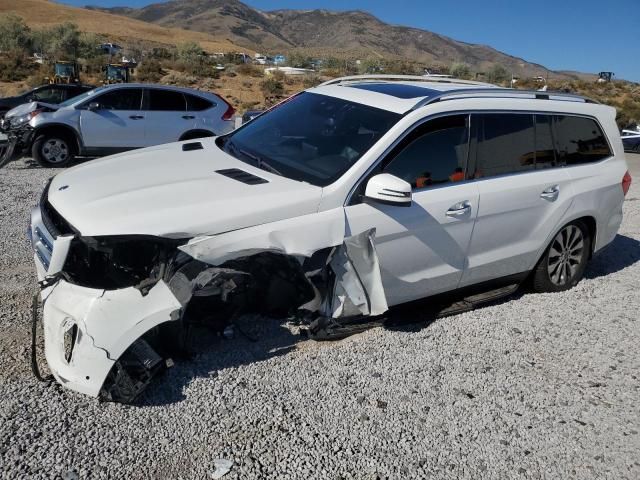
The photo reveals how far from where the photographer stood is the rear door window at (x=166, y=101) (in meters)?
11.3

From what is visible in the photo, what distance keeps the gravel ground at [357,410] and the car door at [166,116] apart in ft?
23.1

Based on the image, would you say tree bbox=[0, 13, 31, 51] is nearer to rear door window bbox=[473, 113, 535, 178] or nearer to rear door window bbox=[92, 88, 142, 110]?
rear door window bbox=[92, 88, 142, 110]

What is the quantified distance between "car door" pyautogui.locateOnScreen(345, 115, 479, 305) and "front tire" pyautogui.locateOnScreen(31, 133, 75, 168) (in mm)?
8285

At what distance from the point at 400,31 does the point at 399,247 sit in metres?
180

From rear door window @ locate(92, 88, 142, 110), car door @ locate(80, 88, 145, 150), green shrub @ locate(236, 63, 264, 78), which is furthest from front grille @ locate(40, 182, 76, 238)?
green shrub @ locate(236, 63, 264, 78)

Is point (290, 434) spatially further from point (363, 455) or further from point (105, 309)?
point (105, 309)

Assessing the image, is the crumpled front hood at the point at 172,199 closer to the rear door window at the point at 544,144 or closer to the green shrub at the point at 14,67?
the rear door window at the point at 544,144

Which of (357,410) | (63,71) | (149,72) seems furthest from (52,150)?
(149,72)

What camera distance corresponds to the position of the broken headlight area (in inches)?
129

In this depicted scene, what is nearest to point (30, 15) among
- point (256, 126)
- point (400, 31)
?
point (256, 126)

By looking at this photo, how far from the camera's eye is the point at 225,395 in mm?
3346

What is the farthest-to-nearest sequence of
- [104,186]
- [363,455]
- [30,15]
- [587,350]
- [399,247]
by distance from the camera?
[30,15]
[587,350]
[399,247]
[104,186]
[363,455]

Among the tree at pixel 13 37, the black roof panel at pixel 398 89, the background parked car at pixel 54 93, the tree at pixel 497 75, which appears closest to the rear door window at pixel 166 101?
the background parked car at pixel 54 93

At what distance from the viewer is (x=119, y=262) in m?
3.42
